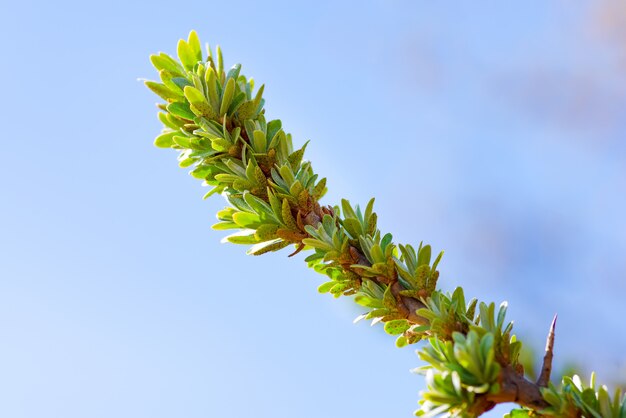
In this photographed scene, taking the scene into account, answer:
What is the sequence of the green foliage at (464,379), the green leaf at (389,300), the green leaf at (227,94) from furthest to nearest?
the green leaf at (227,94)
the green leaf at (389,300)
the green foliage at (464,379)

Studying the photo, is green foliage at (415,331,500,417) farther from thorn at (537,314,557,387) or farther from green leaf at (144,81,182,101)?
green leaf at (144,81,182,101)

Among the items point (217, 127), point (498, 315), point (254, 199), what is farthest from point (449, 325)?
point (217, 127)

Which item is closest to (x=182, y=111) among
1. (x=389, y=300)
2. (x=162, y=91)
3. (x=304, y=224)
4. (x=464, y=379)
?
(x=162, y=91)

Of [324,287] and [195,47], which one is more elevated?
[195,47]

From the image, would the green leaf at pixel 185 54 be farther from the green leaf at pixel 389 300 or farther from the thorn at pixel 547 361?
the thorn at pixel 547 361

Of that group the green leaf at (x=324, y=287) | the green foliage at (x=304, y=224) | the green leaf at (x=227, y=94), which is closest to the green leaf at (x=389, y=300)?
the green foliage at (x=304, y=224)

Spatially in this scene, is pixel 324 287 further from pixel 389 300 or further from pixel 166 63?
pixel 166 63

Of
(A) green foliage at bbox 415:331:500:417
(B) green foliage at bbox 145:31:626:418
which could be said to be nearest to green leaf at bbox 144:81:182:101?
(B) green foliage at bbox 145:31:626:418
